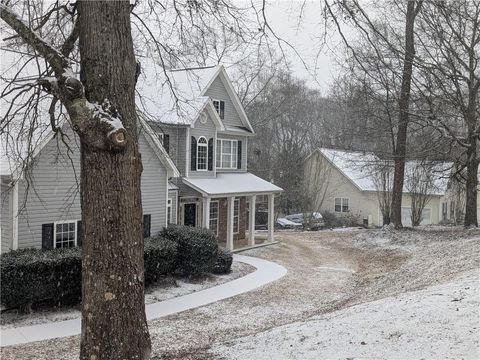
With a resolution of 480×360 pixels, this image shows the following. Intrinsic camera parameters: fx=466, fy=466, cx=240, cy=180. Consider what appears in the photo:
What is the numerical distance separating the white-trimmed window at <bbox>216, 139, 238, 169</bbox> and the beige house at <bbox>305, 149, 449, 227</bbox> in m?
13.1

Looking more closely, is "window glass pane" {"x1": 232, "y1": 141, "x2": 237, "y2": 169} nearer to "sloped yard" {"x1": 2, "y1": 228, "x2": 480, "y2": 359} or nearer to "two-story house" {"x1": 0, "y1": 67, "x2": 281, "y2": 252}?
"two-story house" {"x1": 0, "y1": 67, "x2": 281, "y2": 252}

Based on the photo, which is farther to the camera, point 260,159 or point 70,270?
point 260,159

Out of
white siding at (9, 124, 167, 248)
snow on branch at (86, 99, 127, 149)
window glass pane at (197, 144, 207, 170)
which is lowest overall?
white siding at (9, 124, 167, 248)

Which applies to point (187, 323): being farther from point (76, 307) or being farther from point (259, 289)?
point (259, 289)

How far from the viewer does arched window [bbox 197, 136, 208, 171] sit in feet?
66.9

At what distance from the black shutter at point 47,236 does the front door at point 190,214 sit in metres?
8.21

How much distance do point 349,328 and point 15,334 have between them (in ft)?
23.5

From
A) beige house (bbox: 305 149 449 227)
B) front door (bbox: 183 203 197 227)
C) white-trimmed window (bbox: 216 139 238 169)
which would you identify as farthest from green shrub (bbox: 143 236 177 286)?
beige house (bbox: 305 149 449 227)

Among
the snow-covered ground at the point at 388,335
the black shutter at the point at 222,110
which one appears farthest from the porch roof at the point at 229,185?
the snow-covered ground at the point at 388,335

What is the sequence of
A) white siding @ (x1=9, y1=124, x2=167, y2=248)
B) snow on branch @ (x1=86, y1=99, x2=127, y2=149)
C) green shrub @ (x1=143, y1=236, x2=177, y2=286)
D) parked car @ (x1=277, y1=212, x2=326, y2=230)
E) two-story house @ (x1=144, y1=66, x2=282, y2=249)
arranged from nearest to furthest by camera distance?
snow on branch @ (x1=86, y1=99, x2=127, y2=149) < white siding @ (x1=9, y1=124, x2=167, y2=248) < green shrub @ (x1=143, y1=236, x2=177, y2=286) < two-story house @ (x1=144, y1=66, x2=282, y2=249) < parked car @ (x1=277, y1=212, x2=326, y2=230)

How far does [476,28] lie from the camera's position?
57.3 ft

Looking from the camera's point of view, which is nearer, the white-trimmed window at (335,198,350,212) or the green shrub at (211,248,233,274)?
the green shrub at (211,248,233,274)

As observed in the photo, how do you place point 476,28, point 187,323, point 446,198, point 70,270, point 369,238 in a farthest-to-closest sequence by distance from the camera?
point 446,198, point 369,238, point 476,28, point 70,270, point 187,323

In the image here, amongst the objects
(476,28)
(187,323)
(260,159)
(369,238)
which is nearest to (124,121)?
(187,323)
